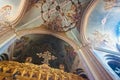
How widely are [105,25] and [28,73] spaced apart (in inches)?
170

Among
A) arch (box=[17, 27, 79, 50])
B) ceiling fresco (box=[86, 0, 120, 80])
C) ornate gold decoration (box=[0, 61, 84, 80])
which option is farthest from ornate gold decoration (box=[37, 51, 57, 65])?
ceiling fresco (box=[86, 0, 120, 80])

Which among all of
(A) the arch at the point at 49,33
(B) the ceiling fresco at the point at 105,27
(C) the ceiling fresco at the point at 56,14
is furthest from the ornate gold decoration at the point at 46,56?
(B) the ceiling fresco at the point at 105,27

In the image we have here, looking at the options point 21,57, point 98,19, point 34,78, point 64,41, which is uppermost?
point 98,19

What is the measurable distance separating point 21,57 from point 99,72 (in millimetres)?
2772

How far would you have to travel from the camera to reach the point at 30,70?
6918 mm

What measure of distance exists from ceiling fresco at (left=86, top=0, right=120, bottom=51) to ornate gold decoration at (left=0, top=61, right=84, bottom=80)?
2.61 metres

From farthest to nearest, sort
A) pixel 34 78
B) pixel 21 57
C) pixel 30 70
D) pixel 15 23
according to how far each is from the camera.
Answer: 1. pixel 15 23
2. pixel 21 57
3. pixel 30 70
4. pixel 34 78

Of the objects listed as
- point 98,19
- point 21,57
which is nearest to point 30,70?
point 21,57

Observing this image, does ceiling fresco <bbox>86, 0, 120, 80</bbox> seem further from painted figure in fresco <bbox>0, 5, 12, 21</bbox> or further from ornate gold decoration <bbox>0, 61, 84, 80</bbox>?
painted figure in fresco <bbox>0, 5, 12, 21</bbox>

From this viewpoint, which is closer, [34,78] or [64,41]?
[34,78]

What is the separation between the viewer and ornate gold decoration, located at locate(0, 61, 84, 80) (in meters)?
6.38

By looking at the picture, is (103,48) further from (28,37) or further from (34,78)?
(34,78)

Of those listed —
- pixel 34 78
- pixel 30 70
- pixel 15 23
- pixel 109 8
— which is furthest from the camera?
pixel 109 8

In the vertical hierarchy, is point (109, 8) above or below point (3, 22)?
above
